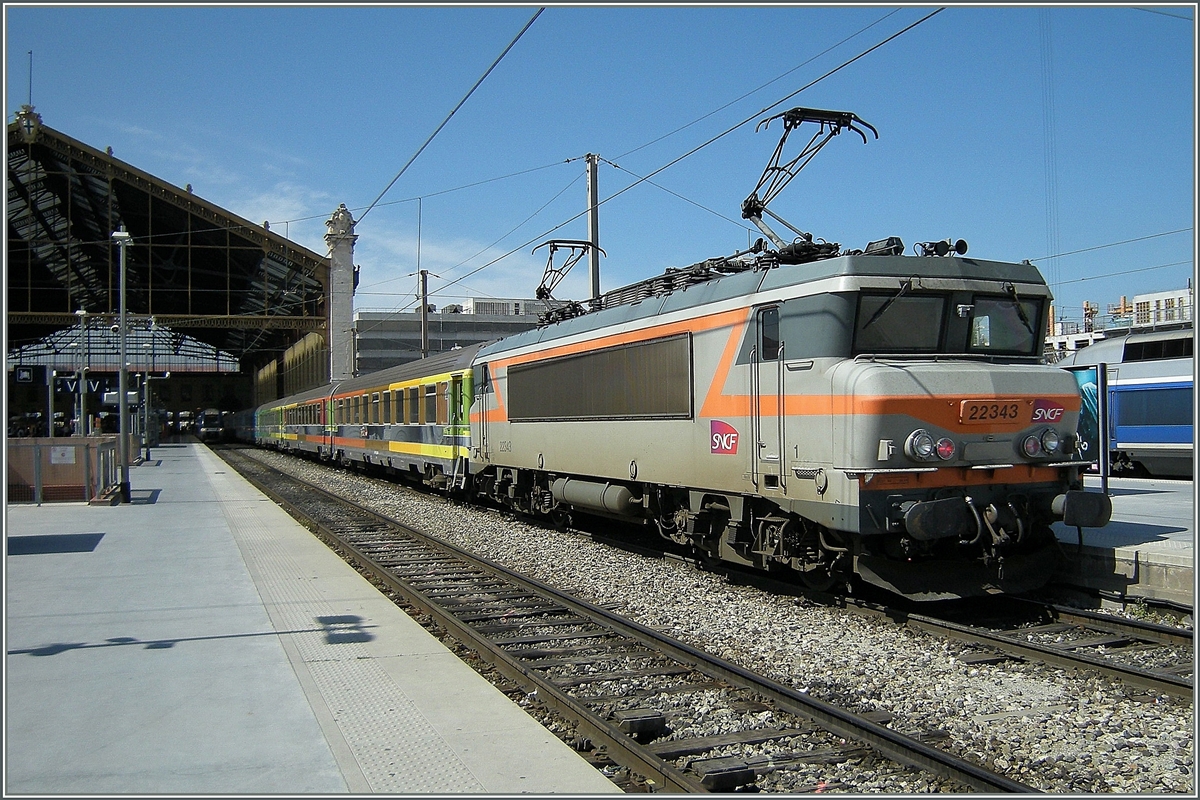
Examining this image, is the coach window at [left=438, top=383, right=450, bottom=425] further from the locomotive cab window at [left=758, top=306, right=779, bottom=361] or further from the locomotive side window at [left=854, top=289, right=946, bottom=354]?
the locomotive side window at [left=854, top=289, right=946, bottom=354]

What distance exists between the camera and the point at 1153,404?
72.8 ft

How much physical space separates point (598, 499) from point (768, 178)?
5005 mm

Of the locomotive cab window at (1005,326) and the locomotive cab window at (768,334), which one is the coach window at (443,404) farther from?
the locomotive cab window at (1005,326)

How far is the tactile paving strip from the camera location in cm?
478

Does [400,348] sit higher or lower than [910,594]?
higher

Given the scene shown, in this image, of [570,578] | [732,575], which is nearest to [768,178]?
[732,575]

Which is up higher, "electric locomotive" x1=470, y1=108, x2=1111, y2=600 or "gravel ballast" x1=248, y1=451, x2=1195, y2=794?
"electric locomotive" x1=470, y1=108, x2=1111, y2=600

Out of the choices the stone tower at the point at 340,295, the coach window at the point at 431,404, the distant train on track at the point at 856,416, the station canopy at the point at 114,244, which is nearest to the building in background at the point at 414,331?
the station canopy at the point at 114,244

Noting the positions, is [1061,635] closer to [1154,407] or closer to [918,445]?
[918,445]

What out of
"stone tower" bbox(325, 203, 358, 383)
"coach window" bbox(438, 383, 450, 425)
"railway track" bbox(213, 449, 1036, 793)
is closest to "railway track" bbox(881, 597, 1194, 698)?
"railway track" bbox(213, 449, 1036, 793)

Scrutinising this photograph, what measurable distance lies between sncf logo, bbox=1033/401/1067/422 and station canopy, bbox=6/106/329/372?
106ft

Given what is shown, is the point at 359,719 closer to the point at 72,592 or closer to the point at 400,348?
the point at 72,592

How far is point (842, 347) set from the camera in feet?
27.2

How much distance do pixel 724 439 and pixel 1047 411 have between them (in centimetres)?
311
